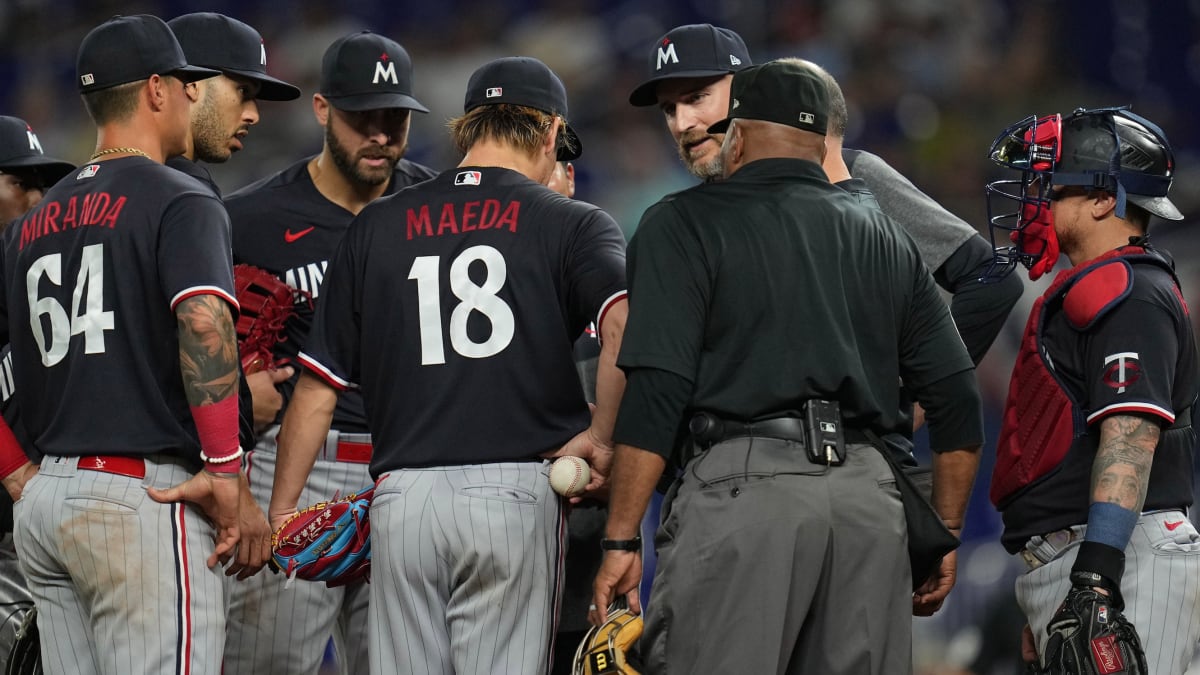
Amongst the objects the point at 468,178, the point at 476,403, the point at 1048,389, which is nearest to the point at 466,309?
the point at 476,403

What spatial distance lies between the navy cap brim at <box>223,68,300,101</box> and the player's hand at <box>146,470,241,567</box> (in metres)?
1.36

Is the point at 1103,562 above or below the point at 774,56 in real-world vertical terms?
below

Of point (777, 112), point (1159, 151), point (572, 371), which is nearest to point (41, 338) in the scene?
point (572, 371)

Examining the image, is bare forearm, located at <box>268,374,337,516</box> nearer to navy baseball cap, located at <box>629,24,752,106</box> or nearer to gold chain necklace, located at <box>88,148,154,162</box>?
gold chain necklace, located at <box>88,148,154,162</box>

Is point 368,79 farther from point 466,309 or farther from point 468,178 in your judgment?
point 466,309

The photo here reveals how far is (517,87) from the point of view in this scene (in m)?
3.55

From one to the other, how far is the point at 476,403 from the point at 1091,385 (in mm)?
1461

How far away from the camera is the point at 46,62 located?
7.95 metres

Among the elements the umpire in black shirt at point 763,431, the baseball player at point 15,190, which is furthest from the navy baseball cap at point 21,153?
the umpire in black shirt at point 763,431

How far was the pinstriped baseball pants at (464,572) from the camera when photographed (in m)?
3.17

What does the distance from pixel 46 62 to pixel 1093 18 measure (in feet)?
19.2

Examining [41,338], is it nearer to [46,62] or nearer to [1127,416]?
[1127,416]

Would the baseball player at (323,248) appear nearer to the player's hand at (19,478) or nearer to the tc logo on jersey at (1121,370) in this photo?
the player's hand at (19,478)

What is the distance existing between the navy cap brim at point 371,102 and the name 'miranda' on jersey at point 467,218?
1.01 m
